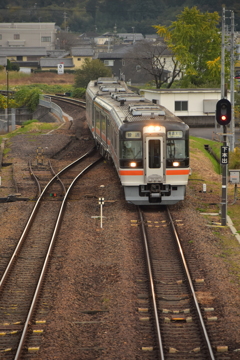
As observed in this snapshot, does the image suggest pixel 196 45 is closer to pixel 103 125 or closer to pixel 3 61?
pixel 103 125

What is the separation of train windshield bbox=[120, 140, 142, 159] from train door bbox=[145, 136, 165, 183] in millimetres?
215

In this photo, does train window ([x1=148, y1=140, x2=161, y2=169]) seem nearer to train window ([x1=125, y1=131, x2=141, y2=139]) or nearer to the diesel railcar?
the diesel railcar

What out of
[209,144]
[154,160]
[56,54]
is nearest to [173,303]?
[154,160]

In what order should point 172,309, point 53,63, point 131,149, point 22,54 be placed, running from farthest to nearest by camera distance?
point 22,54, point 53,63, point 131,149, point 172,309

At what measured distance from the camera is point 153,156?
17.5 m

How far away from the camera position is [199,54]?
196ft

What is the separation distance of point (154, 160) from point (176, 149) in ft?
2.36

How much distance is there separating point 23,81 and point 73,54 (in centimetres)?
1645

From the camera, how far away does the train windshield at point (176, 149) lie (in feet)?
57.6

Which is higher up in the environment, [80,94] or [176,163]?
[80,94]

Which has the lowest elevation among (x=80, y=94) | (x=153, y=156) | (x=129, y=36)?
(x=153, y=156)

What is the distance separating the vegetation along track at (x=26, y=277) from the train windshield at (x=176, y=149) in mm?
3534

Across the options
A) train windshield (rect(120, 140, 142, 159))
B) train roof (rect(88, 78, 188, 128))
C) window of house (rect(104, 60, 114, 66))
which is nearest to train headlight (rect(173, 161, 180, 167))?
train windshield (rect(120, 140, 142, 159))

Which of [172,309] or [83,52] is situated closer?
[172,309]
